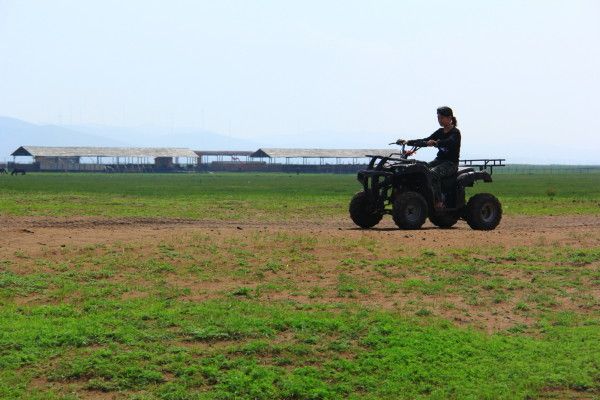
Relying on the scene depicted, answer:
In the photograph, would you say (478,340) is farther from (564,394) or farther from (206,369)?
(206,369)

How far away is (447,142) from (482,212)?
2027 mm

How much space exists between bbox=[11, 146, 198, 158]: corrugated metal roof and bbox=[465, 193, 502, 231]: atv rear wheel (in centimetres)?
14072

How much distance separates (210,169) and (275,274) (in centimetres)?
16719

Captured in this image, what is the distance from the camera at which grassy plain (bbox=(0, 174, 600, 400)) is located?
9930 millimetres

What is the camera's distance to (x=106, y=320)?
37.7 ft

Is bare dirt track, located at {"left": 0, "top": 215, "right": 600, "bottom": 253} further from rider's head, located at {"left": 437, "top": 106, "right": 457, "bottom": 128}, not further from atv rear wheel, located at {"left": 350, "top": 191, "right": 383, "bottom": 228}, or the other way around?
rider's head, located at {"left": 437, "top": 106, "right": 457, "bottom": 128}

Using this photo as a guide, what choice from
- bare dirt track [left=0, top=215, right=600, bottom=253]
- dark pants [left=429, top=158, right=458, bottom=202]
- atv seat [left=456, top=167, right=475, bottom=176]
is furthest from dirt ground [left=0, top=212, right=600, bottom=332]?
atv seat [left=456, top=167, right=475, bottom=176]

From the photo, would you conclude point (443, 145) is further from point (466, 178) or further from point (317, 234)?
point (317, 234)

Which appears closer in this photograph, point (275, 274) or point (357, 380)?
point (357, 380)

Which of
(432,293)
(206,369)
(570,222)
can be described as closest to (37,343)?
(206,369)

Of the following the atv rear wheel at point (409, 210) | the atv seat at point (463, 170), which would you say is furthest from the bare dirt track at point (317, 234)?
the atv seat at point (463, 170)

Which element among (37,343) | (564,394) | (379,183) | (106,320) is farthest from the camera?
(379,183)

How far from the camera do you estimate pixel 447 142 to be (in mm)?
21703

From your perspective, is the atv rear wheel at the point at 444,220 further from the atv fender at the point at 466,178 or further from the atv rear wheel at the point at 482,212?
the atv fender at the point at 466,178
